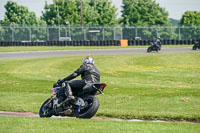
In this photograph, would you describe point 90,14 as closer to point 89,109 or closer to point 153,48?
point 153,48

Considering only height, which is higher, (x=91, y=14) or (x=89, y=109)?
(x=91, y=14)

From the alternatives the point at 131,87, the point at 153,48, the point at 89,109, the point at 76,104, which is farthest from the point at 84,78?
the point at 153,48

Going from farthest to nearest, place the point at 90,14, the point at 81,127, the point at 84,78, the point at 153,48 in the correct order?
1. the point at 90,14
2. the point at 153,48
3. the point at 84,78
4. the point at 81,127

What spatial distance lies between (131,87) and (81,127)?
366 inches

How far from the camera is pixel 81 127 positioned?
906 centimetres

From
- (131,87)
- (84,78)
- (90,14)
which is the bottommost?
(131,87)

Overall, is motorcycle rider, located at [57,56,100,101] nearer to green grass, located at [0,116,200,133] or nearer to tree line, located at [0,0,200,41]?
green grass, located at [0,116,200,133]

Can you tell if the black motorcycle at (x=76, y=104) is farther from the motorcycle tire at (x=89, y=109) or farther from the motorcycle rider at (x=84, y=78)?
the motorcycle rider at (x=84, y=78)

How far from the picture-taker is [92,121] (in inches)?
→ 392

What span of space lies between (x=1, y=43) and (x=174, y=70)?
31.4 meters

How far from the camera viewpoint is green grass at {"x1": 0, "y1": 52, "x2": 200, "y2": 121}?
13188mm

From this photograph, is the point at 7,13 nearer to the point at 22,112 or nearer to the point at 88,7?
the point at 88,7

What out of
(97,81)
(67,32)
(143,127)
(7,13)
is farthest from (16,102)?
(7,13)

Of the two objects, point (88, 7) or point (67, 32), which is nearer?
point (67, 32)
